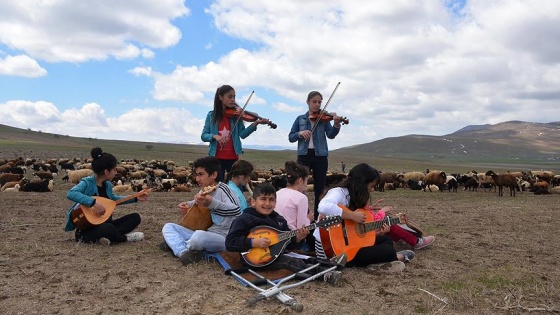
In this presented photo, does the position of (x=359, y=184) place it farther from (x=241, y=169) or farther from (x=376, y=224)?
(x=241, y=169)

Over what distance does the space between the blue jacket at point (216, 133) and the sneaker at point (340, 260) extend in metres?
2.96

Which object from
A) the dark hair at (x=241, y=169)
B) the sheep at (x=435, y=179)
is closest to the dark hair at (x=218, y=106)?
the dark hair at (x=241, y=169)

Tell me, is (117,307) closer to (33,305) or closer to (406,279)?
(33,305)

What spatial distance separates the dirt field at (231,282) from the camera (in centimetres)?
440

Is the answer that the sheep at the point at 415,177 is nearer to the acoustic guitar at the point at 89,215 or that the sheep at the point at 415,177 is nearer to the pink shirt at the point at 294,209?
the pink shirt at the point at 294,209

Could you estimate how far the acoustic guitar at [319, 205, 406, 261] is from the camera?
5723mm

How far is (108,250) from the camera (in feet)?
21.7

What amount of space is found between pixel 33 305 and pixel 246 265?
2.22 meters

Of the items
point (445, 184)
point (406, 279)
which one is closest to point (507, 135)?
point (445, 184)

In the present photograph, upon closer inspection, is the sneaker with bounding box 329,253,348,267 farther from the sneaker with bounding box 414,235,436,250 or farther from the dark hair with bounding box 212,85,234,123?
the dark hair with bounding box 212,85,234,123

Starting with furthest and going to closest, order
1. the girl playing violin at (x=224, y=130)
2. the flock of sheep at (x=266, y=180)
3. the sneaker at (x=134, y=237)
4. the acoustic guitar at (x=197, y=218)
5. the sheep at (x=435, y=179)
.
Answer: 1. the sheep at (x=435, y=179)
2. the flock of sheep at (x=266, y=180)
3. the girl playing violin at (x=224, y=130)
4. the sneaker at (x=134, y=237)
5. the acoustic guitar at (x=197, y=218)

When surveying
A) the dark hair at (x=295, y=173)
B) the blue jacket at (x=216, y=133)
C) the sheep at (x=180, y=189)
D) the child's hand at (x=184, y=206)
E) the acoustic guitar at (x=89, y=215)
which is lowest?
the sheep at (x=180, y=189)

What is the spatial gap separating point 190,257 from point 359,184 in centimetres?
233

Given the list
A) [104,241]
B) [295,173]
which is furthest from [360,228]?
[104,241]
